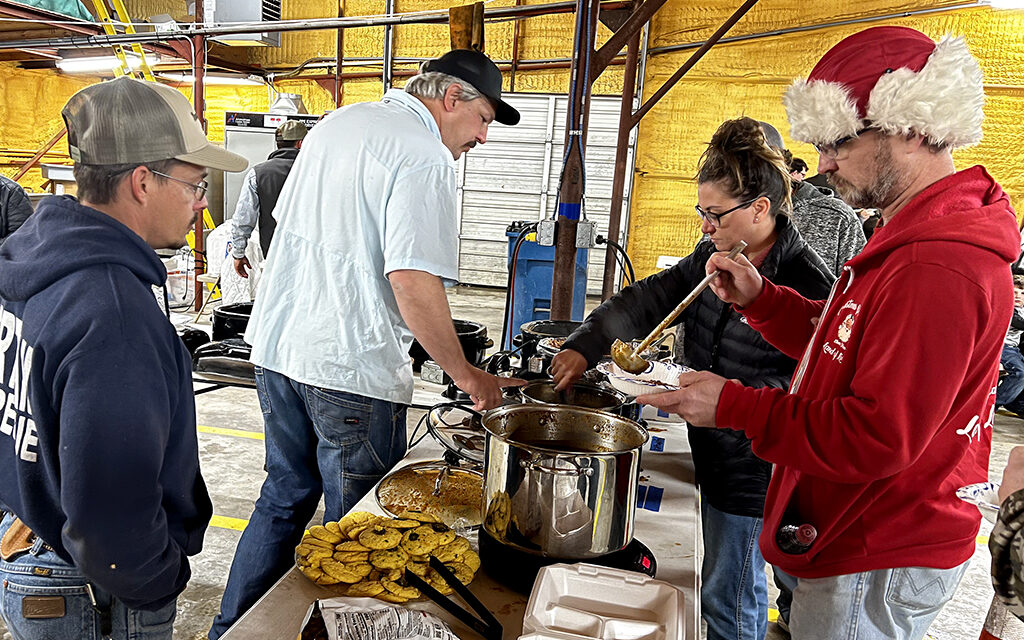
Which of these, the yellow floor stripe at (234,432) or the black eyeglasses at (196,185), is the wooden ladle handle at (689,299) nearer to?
the black eyeglasses at (196,185)

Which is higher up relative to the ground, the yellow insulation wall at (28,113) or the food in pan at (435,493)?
the yellow insulation wall at (28,113)

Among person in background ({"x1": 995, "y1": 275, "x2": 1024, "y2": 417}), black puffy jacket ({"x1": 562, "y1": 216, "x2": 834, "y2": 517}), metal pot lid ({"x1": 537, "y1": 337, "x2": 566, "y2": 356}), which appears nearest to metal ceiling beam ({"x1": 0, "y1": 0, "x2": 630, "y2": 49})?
metal pot lid ({"x1": 537, "y1": 337, "x2": 566, "y2": 356})

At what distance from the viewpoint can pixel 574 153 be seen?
3008mm

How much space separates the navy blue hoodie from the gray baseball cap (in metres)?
0.12

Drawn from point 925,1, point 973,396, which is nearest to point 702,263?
point 973,396

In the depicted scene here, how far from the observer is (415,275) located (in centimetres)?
195

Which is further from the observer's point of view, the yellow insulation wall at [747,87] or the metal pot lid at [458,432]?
the yellow insulation wall at [747,87]

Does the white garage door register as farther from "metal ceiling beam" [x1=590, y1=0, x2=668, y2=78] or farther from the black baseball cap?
the black baseball cap

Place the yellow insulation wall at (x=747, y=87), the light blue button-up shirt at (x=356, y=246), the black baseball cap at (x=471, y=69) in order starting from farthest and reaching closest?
the yellow insulation wall at (x=747, y=87) → the black baseball cap at (x=471, y=69) → the light blue button-up shirt at (x=356, y=246)

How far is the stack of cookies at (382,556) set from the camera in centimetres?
128

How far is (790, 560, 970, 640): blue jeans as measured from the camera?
132 cm

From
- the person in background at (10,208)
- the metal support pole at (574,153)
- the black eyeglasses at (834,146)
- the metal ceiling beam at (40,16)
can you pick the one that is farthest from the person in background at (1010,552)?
the metal ceiling beam at (40,16)

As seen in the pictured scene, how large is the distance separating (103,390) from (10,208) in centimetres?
317

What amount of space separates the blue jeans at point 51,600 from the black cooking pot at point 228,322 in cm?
219
